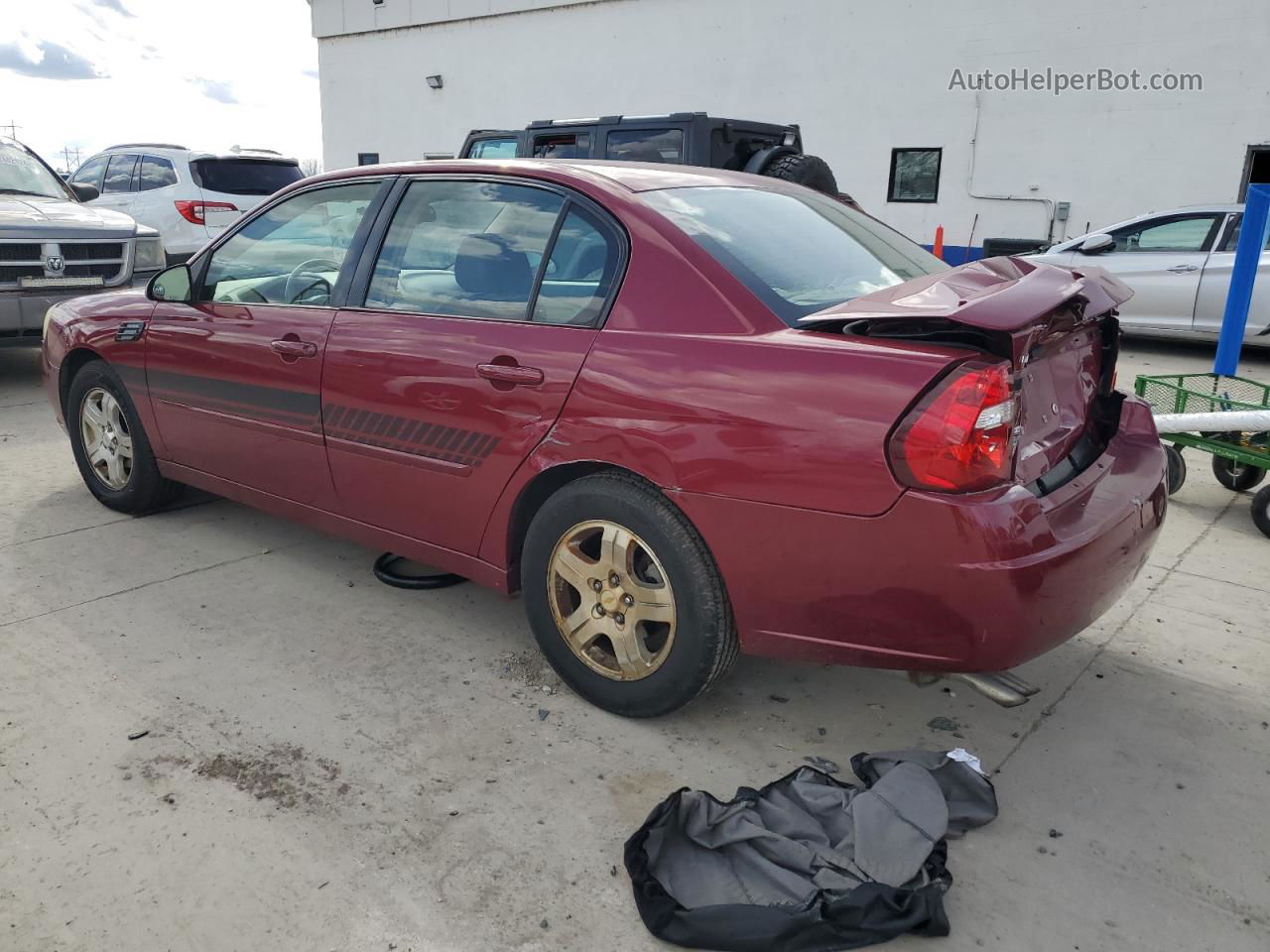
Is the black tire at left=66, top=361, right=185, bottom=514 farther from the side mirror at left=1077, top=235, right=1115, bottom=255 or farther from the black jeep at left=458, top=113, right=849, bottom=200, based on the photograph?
the side mirror at left=1077, top=235, right=1115, bottom=255

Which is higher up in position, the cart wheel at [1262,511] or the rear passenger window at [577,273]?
the rear passenger window at [577,273]

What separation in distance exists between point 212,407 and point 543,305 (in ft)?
5.80

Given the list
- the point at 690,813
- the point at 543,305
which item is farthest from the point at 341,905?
the point at 543,305

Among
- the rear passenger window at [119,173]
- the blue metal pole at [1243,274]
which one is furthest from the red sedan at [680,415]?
the rear passenger window at [119,173]

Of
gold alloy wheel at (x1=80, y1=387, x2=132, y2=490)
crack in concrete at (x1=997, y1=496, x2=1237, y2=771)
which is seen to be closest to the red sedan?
crack in concrete at (x1=997, y1=496, x2=1237, y2=771)

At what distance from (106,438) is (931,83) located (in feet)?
43.5

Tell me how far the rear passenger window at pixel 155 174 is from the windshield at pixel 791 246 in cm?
1039

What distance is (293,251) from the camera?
3.93 metres

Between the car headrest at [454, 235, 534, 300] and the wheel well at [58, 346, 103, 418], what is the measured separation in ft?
7.77

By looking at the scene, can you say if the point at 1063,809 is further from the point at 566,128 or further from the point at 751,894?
the point at 566,128

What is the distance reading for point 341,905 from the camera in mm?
2250

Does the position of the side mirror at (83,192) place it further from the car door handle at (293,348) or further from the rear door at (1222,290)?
the rear door at (1222,290)

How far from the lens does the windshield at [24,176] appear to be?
27.0ft
